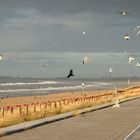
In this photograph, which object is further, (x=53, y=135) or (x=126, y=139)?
(x=53, y=135)

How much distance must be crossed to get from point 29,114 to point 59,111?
596cm

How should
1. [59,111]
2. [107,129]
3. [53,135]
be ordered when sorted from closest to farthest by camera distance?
[53,135] < [107,129] < [59,111]

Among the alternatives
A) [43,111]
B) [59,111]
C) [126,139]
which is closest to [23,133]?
[126,139]

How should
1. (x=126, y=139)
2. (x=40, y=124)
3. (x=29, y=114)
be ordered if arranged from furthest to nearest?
(x=29, y=114) < (x=40, y=124) < (x=126, y=139)

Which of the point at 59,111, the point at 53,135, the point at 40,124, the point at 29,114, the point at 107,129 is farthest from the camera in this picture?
the point at 59,111

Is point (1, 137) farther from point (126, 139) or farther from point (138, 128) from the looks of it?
point (138, 128)

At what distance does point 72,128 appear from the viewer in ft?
81.4

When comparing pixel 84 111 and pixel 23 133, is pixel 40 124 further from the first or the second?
pixel 84 111

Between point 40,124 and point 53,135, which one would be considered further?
point 40,124

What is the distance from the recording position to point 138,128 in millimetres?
25000

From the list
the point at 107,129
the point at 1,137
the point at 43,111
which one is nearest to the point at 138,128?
the point at 107,129

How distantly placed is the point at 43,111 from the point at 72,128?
9229 millimetres

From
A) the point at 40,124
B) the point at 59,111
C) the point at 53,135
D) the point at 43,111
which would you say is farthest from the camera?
the point at 59,111

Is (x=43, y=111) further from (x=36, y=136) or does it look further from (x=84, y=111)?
(x=36, y=136)
